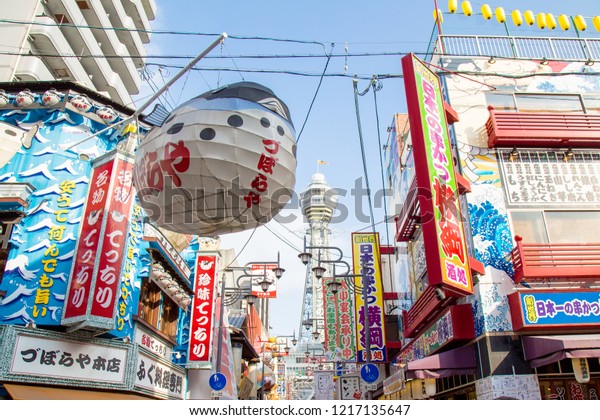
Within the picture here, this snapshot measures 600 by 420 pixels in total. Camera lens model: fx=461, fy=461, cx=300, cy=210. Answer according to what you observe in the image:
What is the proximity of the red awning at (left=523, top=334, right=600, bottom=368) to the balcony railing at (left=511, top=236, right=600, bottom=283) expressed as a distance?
4.82 feet

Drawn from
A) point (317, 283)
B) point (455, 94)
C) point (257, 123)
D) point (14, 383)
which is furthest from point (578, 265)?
point (317, 283)

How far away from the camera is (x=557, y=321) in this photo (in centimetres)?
1077

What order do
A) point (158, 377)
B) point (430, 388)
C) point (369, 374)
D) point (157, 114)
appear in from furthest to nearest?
point (158, 377), point (369, 374), point (430, 388), point (157, 114)

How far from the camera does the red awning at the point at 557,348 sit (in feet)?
31.0

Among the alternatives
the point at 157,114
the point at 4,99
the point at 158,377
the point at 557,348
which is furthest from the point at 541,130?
the point at 4,99

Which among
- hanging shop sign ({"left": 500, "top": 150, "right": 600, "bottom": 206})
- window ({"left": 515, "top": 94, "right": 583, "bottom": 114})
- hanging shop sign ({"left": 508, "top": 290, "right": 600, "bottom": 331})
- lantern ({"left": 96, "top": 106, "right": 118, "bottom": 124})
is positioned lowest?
hanging shop sign ({"left": 508, "top": 290, "right": 600, "bottom": 331})

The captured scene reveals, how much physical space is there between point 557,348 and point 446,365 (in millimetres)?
2836

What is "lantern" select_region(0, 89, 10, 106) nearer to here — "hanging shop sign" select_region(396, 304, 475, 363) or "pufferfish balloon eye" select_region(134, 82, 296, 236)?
"pufferfish balloon eye" select_region(134, 82, 296, 236)

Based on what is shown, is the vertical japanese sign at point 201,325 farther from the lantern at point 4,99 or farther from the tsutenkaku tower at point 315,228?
the tsutenkaku tower at point 315,228

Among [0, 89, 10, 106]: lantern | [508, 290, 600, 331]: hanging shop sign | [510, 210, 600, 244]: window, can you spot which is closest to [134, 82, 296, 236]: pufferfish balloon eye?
[508, 290, 600, 331]: hanging shop sign

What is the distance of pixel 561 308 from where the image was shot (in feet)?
35.7

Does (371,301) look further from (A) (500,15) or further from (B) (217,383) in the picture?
(A) (500,15)

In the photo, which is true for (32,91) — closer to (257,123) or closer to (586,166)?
(257,123)

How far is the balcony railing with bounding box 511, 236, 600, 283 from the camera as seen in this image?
448 inches
